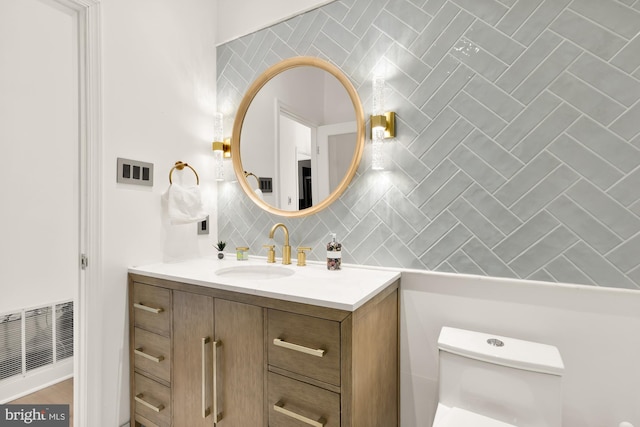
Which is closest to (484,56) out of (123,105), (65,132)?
(123,105)

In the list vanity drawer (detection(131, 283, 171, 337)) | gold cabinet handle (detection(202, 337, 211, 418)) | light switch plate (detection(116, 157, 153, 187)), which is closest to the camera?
gold cabinet handle (detection(202, 337, 211, 418))

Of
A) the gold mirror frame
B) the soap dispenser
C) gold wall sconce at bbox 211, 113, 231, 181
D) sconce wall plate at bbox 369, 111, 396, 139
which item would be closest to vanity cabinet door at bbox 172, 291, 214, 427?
the soap dispenser

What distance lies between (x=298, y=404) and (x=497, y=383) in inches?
27.2

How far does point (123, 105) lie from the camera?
159cm

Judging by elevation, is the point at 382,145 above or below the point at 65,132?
below

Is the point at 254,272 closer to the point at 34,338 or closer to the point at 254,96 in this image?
the point at 254,96

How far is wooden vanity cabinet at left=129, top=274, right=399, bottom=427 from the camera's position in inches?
40.6

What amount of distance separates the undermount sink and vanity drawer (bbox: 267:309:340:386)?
0.52 meters

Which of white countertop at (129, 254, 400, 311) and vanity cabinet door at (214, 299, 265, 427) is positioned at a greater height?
white countertop at (129, 254, 400, 311)

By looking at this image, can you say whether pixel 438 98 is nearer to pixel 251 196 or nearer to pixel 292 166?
pixel 292 166

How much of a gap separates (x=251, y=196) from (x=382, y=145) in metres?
0.88

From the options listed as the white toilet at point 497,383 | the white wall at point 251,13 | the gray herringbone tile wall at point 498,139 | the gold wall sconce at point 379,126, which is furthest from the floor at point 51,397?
the white wall at point 251,13

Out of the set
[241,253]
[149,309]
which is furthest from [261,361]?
[241,253]

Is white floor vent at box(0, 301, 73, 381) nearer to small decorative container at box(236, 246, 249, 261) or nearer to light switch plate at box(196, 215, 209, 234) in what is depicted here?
light switch plate at box(196, 215, 209, 234)
